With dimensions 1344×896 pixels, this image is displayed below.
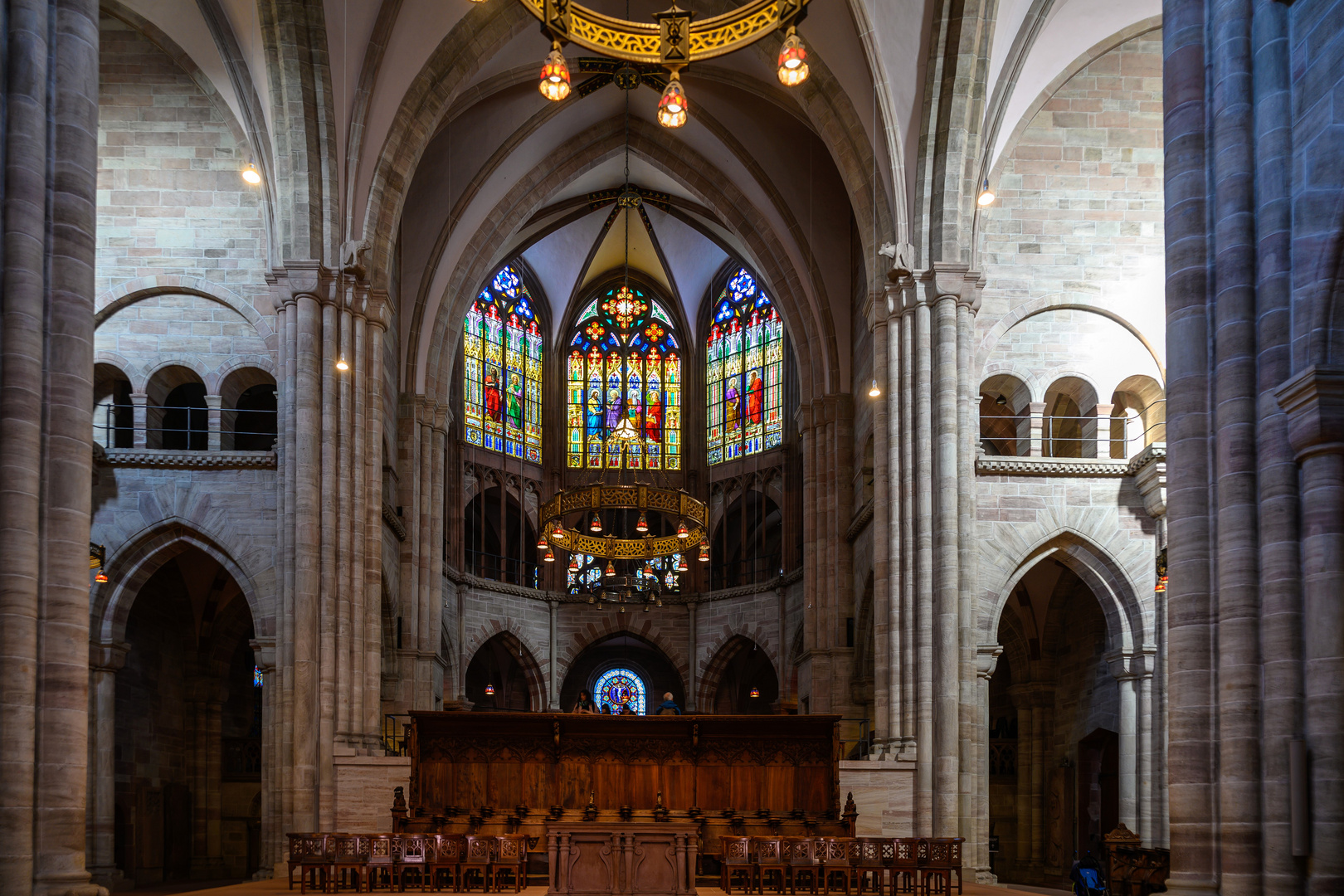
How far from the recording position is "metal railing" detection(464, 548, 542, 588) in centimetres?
3784

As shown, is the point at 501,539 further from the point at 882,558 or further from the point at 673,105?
the point at 673,105

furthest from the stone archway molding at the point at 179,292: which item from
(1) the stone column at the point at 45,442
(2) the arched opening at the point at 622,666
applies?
(2) the arched opening at the point at 622,666

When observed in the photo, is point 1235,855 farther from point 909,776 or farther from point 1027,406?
point 1027,406

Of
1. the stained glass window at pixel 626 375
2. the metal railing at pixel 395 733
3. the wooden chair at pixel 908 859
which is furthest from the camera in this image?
the stained glass window at pixel 626 375

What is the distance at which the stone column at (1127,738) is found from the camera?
22.0 m

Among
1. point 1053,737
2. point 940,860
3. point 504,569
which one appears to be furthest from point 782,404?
point 940,860

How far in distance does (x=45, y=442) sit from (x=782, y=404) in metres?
28.8

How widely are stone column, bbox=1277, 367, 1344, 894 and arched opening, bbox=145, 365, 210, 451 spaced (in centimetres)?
1775

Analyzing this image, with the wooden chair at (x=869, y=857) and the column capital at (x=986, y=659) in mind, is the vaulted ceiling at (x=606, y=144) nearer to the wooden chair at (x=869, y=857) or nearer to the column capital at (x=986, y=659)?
the column capital at (x=986, y=659)

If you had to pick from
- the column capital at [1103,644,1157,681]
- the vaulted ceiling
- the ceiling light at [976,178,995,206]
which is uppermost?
the vaulted ceiling

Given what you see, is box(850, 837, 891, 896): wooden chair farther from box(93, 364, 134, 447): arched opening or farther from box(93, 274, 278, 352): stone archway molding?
box(93, 364, 134, 447): arched opening

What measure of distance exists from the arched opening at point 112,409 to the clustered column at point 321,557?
3761 millimetres

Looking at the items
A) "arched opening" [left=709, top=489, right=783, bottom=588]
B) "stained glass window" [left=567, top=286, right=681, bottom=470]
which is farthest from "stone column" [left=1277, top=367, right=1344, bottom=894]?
"stained glass window" [left=567, top=286, right=681, bottom=470]

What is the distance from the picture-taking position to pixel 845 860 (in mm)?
16688
